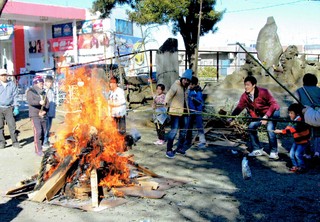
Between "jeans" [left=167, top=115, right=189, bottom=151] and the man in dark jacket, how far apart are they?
3.01 metres

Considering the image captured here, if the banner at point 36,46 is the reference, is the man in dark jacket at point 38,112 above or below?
below

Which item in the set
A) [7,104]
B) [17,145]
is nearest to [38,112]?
[7,104]

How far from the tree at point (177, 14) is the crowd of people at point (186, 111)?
1006 cm

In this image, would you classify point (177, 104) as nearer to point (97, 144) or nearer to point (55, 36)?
point (97, 144)

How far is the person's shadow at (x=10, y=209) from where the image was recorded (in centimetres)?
509

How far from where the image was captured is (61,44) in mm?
29969

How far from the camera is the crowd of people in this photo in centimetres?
715

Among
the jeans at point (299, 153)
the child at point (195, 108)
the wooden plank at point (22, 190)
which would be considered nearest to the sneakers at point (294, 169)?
the jeans at point (299, 153)

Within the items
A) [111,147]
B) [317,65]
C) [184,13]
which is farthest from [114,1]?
[111,147]

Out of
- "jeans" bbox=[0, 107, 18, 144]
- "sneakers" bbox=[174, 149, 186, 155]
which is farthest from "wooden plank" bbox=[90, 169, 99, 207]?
"jeans" bbox=[0, 107, 18, 144]

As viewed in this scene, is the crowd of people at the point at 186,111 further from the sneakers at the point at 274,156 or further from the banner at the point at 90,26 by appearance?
the banner at the point at 90,26

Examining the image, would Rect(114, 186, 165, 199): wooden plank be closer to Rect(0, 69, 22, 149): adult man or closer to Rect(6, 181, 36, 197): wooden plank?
Rect(6, 181, 36, 197): wooden plank

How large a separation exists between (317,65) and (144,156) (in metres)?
13.6

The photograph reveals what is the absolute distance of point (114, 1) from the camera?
71.2ft
